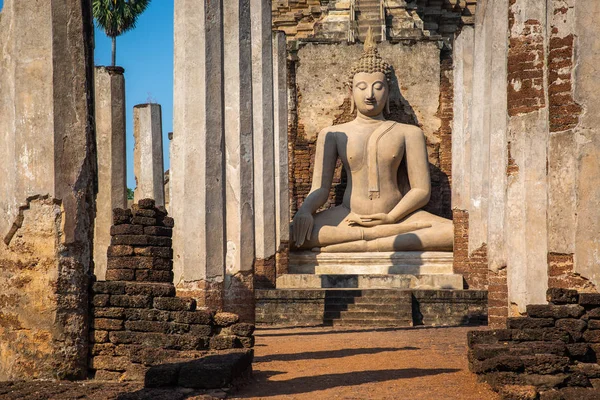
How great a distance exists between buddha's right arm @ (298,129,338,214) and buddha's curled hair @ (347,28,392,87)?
125cm

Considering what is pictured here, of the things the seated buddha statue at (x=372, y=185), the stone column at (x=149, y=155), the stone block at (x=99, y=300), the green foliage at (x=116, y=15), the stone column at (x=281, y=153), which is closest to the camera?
the stone block at (x=99, y=300)

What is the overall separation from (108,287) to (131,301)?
21 cm

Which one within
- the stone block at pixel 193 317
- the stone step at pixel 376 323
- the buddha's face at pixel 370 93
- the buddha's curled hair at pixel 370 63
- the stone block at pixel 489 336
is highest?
the buddha's curled hair at pixel 370 63

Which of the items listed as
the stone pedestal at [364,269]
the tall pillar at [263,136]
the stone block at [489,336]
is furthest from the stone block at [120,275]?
the stone pedestal at [364,269]

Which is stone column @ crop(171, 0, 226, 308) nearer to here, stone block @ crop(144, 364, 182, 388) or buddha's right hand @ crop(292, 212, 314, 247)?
stone block @ crop(144, 364, 182, 388)

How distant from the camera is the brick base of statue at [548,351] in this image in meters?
6.85

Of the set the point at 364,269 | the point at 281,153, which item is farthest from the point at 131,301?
the point at 364,269

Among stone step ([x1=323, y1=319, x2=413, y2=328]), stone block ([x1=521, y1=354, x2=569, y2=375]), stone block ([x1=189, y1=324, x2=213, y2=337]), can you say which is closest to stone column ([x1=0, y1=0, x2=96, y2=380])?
stone block ([x1=189, y1=324, x2=213, y2=337])

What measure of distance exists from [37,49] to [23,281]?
1.63 metres

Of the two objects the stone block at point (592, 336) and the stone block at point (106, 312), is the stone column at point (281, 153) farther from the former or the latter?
the stone block at point (592, 336)

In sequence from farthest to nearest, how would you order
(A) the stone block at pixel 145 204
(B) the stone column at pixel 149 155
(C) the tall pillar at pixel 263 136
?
(B) the stone column at pixel 149 155 < (C) the tall pillar at pixel 263 136 < (A) the stone block at pixel 145 204

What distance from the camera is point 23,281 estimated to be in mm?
7402

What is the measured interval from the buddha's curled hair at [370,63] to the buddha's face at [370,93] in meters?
0.08

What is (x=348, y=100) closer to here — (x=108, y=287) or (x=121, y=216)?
(x=121, y=216)
